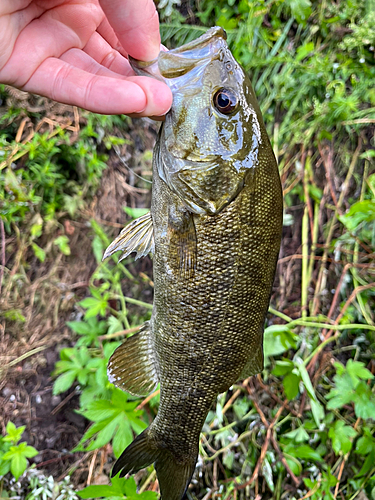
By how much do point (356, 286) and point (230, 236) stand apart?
192cm

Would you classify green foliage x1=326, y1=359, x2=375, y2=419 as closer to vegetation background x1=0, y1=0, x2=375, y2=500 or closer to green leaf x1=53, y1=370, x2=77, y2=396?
vegetation background x1=0, y1=0, x2=375, y2=500

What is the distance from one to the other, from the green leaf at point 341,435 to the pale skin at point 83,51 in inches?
93.8

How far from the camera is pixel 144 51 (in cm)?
122

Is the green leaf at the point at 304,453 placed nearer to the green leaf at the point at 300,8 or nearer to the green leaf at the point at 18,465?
the green leaf at the point at 18,465

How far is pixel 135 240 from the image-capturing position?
5.05 feet

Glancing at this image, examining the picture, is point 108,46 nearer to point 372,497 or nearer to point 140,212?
point 140,212

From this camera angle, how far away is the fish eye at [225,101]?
1.32 metres

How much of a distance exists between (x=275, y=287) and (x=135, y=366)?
1.67 metres

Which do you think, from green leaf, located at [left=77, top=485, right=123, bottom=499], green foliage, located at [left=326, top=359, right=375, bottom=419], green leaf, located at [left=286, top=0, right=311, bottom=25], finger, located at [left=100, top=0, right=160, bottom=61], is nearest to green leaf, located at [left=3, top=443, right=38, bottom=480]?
green leaf, located at [left=77, top=485, right=123, bottom=499]

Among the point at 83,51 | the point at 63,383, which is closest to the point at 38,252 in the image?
the point at 63,383

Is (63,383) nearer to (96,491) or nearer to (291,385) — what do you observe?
(96,491)

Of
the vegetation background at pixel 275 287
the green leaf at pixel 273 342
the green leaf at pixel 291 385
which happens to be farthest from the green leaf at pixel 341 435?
the green leaf at pixel 273 342

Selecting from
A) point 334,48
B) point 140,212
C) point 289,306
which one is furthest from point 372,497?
point 334,48

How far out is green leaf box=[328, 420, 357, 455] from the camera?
229cm
